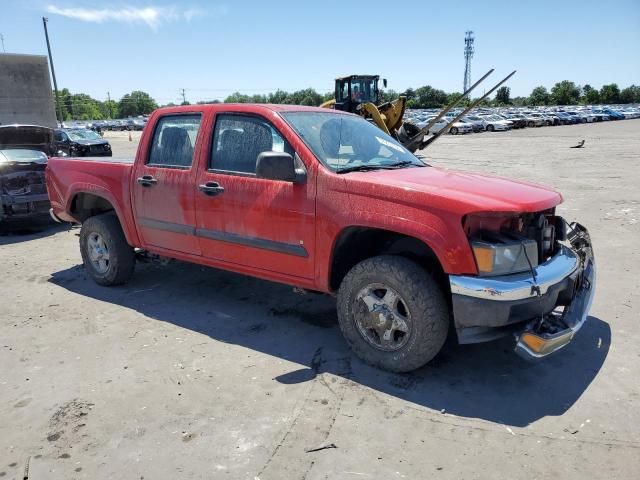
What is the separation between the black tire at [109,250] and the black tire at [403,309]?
2794 mm

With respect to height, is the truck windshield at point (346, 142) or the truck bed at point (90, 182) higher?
the truck windshield at point (346, 142)

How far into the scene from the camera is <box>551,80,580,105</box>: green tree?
104000 mm

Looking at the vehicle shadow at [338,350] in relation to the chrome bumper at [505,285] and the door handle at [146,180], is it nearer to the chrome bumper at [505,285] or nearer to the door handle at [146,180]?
the chrome bumper at [505,285]

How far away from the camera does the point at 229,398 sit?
3.35 meters

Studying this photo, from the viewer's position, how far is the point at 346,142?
4.18 metres

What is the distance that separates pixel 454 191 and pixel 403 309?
877 mm

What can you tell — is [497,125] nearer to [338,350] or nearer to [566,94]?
[338,350]

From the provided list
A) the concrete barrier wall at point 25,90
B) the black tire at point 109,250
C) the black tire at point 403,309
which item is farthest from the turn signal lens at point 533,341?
the concrete barrier wall at point 25,90

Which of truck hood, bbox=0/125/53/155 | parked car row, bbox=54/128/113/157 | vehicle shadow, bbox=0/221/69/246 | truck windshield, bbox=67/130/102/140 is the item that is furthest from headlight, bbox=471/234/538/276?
truck windshield, bbox=67/130/102/140

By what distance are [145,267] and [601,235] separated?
620cm

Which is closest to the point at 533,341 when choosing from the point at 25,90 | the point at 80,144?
the point at 80,144

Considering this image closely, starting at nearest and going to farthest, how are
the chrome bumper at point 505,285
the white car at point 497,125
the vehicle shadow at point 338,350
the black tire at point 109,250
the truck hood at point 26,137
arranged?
1. the chrome bumper at point 505,285
2. the vehicle shadow at point 338,350
3. the black tire at point 109,250
4. the truck hood at point 26,137
5. the white car at point 497,125

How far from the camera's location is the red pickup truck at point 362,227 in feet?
10.4

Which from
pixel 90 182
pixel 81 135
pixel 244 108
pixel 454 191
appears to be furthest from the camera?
pixel 81 135
